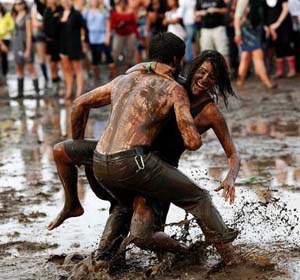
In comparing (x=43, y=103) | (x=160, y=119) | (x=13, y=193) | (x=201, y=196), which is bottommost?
(x=43, y=103)

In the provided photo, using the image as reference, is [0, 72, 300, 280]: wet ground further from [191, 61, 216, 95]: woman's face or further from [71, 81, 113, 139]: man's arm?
[191, 61, 216, 95]: woman's face

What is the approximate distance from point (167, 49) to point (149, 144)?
2.03 feet

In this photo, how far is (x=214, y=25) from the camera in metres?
17.1

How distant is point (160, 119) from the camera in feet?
20.7

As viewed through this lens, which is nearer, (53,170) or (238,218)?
(238,218)

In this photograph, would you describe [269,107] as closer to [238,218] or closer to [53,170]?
[53,170]

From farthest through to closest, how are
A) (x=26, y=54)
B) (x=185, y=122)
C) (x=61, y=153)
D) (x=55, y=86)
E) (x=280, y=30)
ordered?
1. (x=55, y=86)
2. (x=26, y=54)
3. (x=280, y=30)
4. (x=61, y=153)
5. (x=185, y=122)

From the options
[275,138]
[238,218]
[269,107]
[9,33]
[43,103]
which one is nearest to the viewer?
[238,218]

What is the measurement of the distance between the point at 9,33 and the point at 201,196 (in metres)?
14.4

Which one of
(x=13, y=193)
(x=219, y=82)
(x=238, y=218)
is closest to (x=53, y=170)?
(x=13, y=193)

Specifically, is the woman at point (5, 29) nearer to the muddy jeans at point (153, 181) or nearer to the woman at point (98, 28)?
the woman at point (98, 28)

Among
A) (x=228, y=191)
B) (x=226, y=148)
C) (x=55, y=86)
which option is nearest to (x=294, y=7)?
(x=55, y=86)

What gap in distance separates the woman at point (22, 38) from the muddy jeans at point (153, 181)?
11851 millimetres

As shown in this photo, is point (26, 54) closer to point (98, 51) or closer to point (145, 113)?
point (98, 51)
